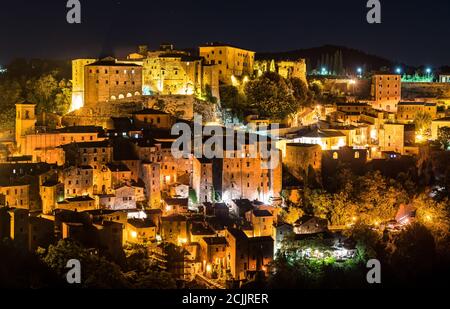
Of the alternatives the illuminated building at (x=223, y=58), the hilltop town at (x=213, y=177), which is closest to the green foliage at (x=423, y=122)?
the hilltop town at (x=213, y=177)

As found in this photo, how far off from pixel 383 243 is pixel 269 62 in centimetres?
1725

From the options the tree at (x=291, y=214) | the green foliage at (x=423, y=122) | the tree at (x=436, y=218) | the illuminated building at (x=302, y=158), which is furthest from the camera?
the green foliage at (x=423, y=122)

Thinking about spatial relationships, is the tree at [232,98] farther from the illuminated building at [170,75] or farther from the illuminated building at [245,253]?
the illuminated building at [245,253]

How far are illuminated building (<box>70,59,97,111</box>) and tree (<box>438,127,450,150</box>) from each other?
1840cm

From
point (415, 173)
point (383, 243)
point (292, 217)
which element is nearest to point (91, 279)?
point (292, 217)

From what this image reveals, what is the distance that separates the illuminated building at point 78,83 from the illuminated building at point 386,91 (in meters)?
17.4

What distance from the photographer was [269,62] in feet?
140

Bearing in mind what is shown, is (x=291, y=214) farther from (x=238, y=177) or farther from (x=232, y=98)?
(x=232, y=98)

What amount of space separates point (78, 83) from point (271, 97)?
33.6 ft

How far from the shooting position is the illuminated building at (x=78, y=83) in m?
35.7

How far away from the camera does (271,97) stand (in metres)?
37.3

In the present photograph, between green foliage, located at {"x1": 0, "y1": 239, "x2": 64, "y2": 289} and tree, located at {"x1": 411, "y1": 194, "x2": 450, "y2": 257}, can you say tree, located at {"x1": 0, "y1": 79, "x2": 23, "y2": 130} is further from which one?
tree, located at {"x1": 411, "y1": 194, "x2": 450, "y2": 257}
